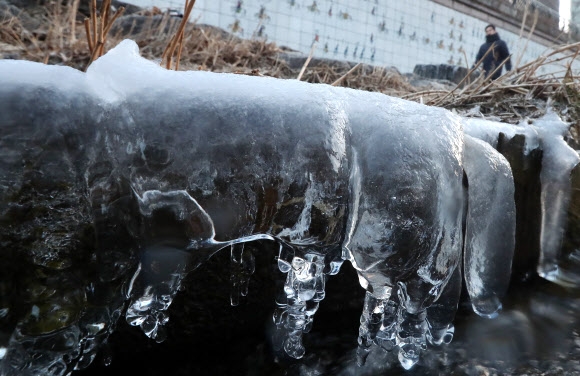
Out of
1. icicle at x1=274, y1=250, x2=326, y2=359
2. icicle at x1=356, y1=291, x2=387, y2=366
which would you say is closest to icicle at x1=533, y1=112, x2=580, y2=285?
icicle at x1=356, y1=291, x2=387, y2=366

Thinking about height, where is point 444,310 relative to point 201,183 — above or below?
below

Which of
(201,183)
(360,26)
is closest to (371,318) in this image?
(201,183)

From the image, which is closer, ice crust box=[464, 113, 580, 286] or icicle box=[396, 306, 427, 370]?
icicle box=[396, 306, 427, 370]

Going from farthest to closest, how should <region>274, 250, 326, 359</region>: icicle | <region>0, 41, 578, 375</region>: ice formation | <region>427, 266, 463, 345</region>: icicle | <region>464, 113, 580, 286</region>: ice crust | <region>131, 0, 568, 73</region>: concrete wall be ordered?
<region>131, 0, 568, 73</region>: concrete wall
<region>464, 113, 580, 286</region>: ice crust
<region>427, 266, 463, 345</region>: icicle
<region>274, 250, 326, 359</region>: icicle
<region>0, 41, 578, 375</region>: ice formation

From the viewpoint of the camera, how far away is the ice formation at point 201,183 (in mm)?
707

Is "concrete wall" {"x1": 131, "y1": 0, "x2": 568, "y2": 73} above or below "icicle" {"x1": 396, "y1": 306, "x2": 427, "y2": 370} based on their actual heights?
above

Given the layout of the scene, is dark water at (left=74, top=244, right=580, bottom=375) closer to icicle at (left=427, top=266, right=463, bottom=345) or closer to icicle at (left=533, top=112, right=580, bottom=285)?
icicle at (left=427, top=266, right=463, bottom=345)

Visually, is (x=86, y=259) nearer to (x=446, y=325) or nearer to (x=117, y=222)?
(x=117, y=222)

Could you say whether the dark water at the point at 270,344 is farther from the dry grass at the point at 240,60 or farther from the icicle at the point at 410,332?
the dry grass at the point at 240,60

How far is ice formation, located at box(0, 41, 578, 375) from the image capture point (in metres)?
0.71

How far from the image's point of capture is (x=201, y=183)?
0.73 metres

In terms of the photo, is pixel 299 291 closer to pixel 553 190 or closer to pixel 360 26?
pixel 553 190

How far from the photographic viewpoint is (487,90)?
2363 millimetres

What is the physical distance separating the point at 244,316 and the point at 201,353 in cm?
15
